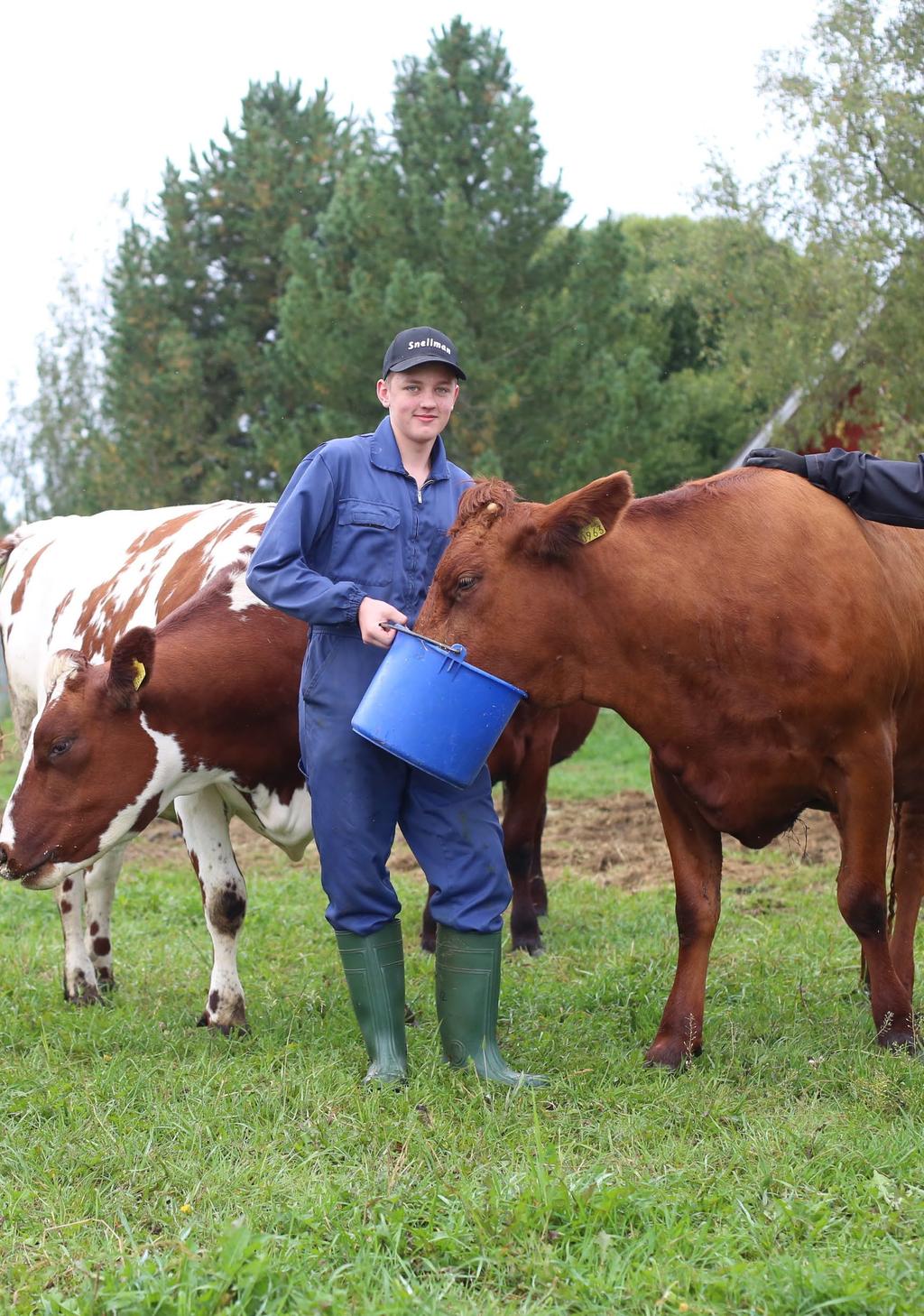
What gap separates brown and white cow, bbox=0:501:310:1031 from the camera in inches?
204

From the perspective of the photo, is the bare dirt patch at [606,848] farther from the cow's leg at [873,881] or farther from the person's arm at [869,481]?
the person's arm at [869,481]

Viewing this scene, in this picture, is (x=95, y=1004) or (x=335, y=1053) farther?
(x=95, y=1004)

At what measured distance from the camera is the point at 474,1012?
14.4 feet

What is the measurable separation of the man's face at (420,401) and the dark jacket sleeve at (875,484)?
1258 mm

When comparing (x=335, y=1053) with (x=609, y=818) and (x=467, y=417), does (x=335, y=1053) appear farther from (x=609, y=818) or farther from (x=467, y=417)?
(x=467, y=417)

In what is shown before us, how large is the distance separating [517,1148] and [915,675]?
2.26 m

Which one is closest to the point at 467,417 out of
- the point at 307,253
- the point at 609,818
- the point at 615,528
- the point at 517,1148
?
the point at 307,253

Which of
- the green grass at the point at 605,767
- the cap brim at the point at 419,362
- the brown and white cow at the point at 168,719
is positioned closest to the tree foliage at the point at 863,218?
the green grass at the point at 605,767

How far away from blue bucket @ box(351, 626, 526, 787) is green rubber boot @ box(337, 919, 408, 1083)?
2.65ft

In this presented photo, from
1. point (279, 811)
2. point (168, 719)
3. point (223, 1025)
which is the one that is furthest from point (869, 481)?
point (223, 1025)

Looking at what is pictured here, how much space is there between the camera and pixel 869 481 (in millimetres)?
4617

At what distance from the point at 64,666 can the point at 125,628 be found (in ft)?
3.35

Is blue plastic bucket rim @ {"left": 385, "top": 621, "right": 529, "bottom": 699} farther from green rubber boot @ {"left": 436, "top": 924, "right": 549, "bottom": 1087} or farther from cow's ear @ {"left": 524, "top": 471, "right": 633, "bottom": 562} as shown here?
green rubber boot @ {"left": 436, "top": 924, "right": 549, "bottom": 1087}

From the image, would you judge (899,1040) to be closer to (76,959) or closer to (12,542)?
(76,959)
